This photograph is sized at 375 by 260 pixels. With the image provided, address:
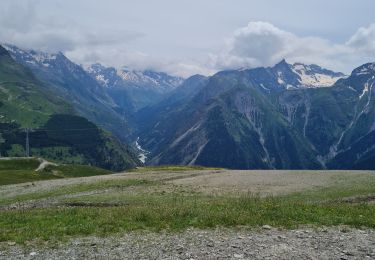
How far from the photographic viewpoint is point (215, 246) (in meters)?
23.1

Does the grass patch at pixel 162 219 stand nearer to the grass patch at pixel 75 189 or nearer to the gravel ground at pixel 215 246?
the gravel ground at pixel 215 246

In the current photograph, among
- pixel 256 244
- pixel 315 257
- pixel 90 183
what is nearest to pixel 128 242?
pixel 256 244

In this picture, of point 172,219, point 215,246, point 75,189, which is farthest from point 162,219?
point 75,189

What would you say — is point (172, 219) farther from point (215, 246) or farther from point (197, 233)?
point (215, 246)

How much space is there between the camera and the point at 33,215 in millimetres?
32562

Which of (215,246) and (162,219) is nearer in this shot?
(215,246)

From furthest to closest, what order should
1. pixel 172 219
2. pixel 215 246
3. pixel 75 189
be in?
pixel 75 189 → pixel 172 219 → pixel 215 246

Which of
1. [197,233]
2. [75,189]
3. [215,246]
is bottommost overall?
[75,189]

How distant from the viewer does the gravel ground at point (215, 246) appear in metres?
21.8

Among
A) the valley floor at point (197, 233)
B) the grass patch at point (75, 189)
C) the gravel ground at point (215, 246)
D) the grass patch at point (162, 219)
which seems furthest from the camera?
the grass patch at point (75, 189)

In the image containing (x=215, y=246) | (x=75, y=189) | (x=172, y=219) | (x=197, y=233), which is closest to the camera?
(x=215, y=246)

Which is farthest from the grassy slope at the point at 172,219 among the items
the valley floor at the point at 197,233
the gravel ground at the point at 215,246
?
the gravel ground at the point at 215,246

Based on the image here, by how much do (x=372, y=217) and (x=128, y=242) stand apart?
55.6 feet

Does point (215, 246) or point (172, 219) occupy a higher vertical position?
point (172, 219)
